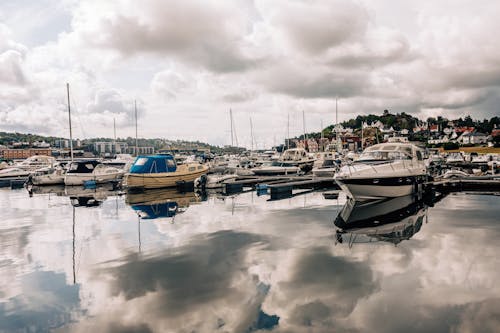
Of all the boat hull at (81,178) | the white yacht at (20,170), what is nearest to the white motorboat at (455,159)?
the boat hull at (81,178)

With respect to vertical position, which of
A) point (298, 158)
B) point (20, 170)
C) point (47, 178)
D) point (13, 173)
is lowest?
point (47, 178)

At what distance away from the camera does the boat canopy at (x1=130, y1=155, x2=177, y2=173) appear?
26484mm

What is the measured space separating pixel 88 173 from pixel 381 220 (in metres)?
28.7

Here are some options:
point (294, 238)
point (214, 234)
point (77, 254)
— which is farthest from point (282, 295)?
point (77, 254)

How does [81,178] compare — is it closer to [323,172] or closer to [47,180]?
[47,180]

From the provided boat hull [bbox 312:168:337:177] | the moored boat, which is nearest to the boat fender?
the moored boat

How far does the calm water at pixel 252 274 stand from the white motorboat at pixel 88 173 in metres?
17.2

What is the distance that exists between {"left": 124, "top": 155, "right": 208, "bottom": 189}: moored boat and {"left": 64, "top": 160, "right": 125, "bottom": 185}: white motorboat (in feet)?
24.3

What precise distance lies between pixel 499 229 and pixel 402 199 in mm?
6465

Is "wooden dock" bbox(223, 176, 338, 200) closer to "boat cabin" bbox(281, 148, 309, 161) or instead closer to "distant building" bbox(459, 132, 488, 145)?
"boat cabin" bbox(281, 148, 309, 161)

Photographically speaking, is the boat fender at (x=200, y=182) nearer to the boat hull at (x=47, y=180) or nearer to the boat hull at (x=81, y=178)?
the boat hull at (x=81, y=178)

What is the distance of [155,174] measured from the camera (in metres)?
26.5

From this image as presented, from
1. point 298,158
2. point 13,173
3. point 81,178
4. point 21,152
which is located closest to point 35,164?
point 13,173

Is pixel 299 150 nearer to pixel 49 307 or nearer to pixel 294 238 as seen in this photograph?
pixel 294 238
